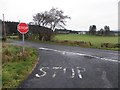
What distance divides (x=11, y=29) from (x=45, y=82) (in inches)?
3109

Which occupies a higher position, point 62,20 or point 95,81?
point 62,20

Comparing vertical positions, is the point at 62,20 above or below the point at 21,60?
above

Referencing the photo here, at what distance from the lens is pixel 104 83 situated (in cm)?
933

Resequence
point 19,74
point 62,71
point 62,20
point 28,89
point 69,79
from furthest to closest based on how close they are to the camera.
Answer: point 62,20 → point 62,71 → point 19,74 → point 69,79 → point 28,89

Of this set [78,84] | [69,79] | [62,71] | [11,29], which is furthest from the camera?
[11,29]

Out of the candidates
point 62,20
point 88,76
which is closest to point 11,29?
point 62,20

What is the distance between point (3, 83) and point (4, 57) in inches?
250

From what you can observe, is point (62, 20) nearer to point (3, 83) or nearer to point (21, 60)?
A: point (21, 60)

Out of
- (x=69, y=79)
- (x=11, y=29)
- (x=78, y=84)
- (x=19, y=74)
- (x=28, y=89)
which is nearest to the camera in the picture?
(x=28, y=89)

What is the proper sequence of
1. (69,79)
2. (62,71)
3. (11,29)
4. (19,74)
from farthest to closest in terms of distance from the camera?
(11,29) → (62,71) → (19,74) → (69,79)

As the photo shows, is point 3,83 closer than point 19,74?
Yes

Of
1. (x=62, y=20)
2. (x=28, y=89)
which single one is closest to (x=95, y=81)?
(x=28, y=89)

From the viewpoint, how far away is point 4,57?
1562cm

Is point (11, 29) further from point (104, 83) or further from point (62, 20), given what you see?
point (104, 83)
